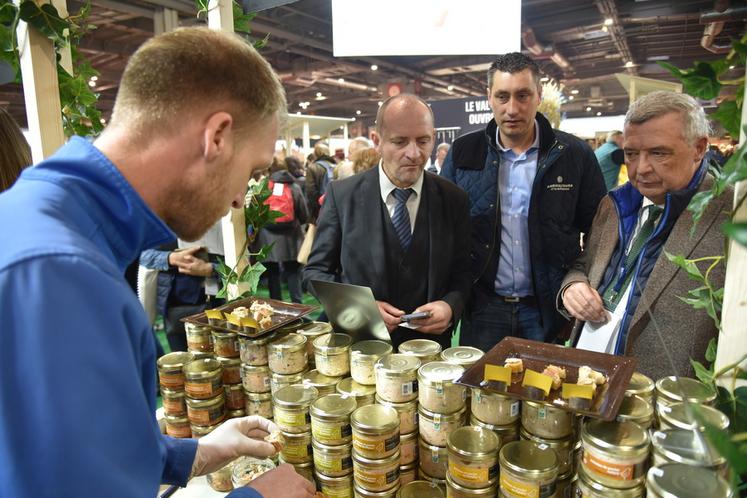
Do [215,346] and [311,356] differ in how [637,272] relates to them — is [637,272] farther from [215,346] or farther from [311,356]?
[215,346]

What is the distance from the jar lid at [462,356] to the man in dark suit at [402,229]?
46 centimetres

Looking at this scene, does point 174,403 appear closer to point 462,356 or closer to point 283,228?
point 462,356

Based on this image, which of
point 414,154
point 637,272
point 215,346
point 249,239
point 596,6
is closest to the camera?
point 637,272

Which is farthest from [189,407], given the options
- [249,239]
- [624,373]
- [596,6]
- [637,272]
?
[596,6]

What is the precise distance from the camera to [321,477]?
1347mm

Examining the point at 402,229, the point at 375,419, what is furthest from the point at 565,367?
the point at 402,229

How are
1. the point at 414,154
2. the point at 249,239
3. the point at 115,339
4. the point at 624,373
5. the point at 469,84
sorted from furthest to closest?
the point at 469,84 < the point at 249,239 < the point at 414,154 < the point at 624,373 < the point at 115,339

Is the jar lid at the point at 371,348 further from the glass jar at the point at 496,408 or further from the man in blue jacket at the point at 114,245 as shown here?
the man in blue jacket at the point at 114,245

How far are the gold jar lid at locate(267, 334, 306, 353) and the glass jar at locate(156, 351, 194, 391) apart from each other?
13.8 inches

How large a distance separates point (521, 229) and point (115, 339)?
196 cm

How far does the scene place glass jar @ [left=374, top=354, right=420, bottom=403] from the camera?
1.34 meters

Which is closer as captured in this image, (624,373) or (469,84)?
(624,373)

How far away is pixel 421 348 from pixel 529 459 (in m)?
0.51

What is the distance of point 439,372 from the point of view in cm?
132
